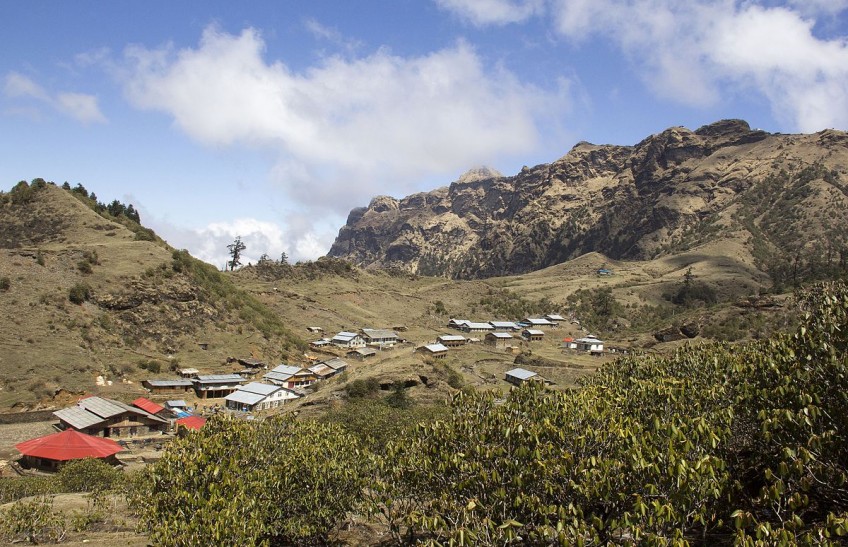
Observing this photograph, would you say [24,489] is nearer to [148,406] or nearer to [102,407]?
[102,407]

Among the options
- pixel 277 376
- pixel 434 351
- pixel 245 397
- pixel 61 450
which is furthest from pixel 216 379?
pixel 434 351

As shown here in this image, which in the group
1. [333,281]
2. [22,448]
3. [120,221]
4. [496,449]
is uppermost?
[120,221]

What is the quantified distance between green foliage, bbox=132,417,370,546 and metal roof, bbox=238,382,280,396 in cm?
4531

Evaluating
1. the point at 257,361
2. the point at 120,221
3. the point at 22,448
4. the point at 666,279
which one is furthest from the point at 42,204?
the point at 666,279

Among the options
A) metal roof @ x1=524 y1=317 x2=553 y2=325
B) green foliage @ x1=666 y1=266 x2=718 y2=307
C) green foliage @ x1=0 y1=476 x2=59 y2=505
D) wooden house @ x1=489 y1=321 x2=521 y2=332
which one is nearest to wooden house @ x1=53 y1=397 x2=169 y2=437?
green foliage @ x1=0 y1=476 x2=59 y2=505

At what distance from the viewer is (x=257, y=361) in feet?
268

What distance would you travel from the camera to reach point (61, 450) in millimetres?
40781

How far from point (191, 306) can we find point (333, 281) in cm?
5893

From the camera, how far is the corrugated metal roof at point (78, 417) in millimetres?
49188

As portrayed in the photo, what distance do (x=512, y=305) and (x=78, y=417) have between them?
111626mm

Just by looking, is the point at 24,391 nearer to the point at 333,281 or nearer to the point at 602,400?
the point at 602,400

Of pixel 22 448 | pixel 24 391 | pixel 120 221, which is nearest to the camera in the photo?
pixel 22 448

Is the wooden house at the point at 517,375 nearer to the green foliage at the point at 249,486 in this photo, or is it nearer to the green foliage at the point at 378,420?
the green foliage at the point at 378,420

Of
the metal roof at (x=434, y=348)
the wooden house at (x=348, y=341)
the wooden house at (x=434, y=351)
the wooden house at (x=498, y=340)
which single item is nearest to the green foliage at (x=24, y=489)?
the wooden house at (x=434, y=351)
